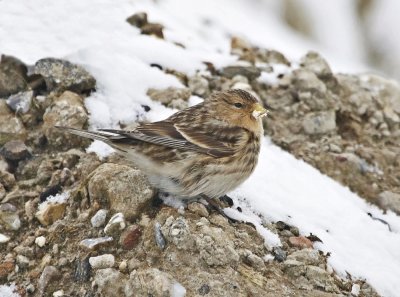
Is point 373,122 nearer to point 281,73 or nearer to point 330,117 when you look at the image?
point 330,117

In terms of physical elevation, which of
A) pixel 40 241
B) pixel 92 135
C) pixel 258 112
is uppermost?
pixel 258 112

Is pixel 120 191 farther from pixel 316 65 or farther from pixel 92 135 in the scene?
pixel 316 65

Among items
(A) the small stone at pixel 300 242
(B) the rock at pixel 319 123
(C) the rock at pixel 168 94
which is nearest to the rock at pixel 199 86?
(C) the rock at pixel 168 94

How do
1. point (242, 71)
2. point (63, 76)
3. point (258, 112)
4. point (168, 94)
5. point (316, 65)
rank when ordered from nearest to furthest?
1. point (258, 112)
2. point (63, 76)
3. point (168, 94)
4. point (242, 71)
5. point (316, 65)

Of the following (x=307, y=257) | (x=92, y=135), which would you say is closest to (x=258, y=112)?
(x=307, y=257)

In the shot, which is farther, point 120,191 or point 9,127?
point 9,127

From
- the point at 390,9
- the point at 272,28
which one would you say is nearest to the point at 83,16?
the point at 272,28

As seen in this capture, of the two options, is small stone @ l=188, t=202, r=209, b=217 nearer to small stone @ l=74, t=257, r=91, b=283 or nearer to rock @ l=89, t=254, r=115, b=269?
rock @ l=89, t=254, r=115, b=269
